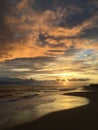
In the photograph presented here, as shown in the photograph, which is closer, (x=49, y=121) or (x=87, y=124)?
(x=87, y=124)

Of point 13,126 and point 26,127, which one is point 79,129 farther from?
point 13,126

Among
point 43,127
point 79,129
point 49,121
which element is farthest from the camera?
point 49,121

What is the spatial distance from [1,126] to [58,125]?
2.88m

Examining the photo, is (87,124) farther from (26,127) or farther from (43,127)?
(26,127)

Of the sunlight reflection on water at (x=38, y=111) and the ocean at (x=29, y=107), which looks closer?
the sunlight reflection on water at (x=38, y=111)

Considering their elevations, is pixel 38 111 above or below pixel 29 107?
below

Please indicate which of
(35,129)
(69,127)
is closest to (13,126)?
(35,129)

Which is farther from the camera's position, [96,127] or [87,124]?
[87,124]

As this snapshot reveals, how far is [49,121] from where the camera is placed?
1379 cm

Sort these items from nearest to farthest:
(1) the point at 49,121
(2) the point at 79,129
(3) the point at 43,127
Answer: (2) the point at 79,129 < (3) the point at 43,127 < (1) the point at 49,121

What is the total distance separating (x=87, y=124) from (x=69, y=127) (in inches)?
42.8

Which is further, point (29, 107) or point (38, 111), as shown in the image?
point (29, 107)

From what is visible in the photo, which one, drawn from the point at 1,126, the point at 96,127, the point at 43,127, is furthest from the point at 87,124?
the point at 1,126

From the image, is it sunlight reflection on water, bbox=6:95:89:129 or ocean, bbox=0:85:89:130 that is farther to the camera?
ocean, bbox=0:85:89:130
